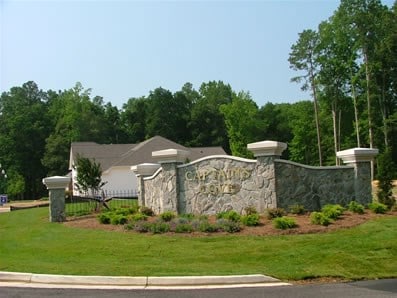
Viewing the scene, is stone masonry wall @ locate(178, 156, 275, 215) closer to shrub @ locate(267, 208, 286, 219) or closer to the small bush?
shrub @ locate(267, 208, 286, 219)

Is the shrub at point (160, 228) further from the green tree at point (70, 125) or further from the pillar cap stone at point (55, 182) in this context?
the green tree at point (70, 125)

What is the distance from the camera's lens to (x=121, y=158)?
1997 inches

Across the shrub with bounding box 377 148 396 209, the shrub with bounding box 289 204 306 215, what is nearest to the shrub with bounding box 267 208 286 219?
the shrub with bounding box 289 204 306 215

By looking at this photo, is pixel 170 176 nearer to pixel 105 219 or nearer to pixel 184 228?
pixel 105 219

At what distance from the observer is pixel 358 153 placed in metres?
16.2

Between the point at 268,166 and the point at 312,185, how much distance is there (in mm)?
1591

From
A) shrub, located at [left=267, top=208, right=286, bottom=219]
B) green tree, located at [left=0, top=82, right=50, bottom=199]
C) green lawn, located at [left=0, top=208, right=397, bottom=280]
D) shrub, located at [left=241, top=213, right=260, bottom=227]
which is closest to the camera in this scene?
green lawn, located at [left=0, top=208, right=397, bottom=280]

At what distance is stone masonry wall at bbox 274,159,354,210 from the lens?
52.0 ft

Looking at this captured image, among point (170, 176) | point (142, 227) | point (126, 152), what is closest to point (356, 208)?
point (142, 227)

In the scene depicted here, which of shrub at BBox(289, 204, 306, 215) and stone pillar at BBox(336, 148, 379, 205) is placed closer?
shrub at BBox(289, 204, 306, 215)

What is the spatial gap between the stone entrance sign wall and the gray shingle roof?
3109cm

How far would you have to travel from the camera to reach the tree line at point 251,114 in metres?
55.2

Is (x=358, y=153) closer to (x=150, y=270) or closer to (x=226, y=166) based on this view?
(x=226, y=166)

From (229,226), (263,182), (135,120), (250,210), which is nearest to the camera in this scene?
(229,226)
